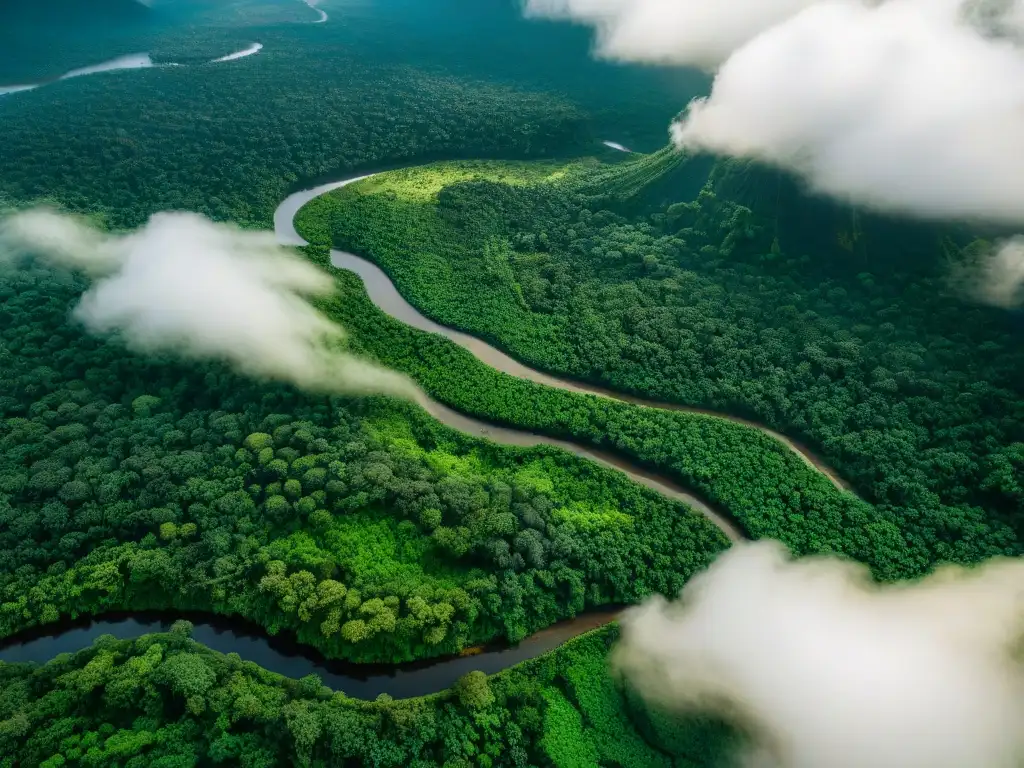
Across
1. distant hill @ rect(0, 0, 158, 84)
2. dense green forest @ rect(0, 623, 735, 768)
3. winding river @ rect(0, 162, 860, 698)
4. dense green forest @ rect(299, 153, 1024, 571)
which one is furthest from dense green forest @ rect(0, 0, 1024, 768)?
distant hill @ rect(0, 0, 158, 84)

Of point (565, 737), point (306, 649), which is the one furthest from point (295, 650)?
point (565, 737)

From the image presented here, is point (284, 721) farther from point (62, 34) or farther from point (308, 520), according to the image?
point (62, 34)

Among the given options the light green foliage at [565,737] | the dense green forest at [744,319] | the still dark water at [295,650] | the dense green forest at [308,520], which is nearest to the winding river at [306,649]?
the still dark water at [295,650]

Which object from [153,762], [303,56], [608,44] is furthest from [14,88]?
[153,762]

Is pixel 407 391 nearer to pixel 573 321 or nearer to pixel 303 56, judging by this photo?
pixel 573 321

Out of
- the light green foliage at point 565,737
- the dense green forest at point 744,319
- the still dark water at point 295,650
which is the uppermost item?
the dense green forest at point 744,319

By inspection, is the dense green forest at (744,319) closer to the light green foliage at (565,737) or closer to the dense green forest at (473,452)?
the dense green forest at (473,452)

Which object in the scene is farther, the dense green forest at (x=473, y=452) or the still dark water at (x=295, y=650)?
the still dark water at (x=295, y=650)
